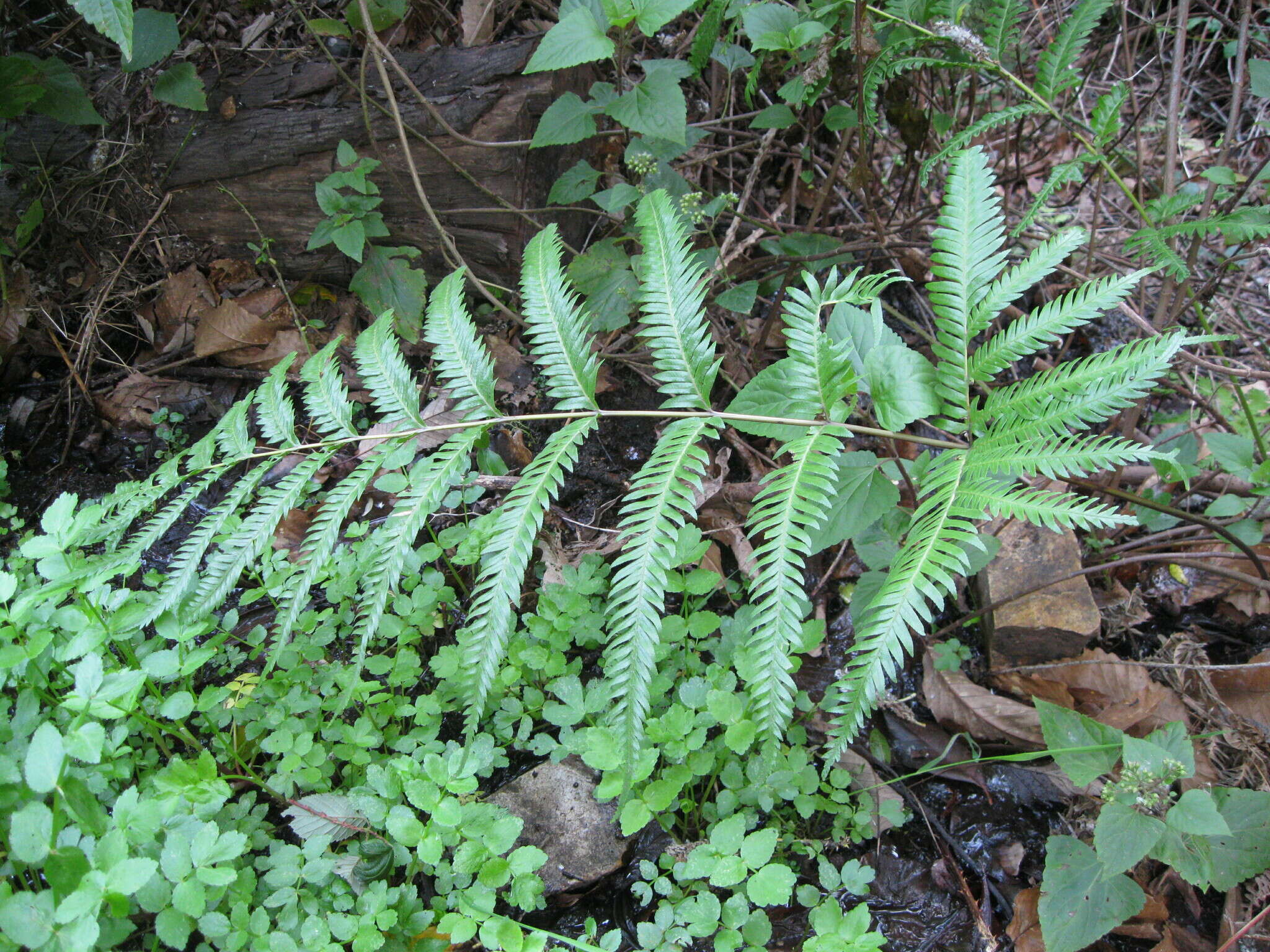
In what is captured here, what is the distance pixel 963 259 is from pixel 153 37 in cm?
289

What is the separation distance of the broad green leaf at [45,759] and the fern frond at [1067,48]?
299cm

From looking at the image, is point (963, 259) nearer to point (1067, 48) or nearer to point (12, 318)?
point (1067, 48)

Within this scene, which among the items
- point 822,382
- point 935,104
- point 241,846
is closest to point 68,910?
point 241,846

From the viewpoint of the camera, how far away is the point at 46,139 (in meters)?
3.12

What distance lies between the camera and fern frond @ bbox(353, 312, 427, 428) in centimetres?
176

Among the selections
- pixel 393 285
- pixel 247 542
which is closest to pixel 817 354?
pixel 247 542

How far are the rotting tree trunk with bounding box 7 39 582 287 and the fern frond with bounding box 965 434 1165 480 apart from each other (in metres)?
2.06

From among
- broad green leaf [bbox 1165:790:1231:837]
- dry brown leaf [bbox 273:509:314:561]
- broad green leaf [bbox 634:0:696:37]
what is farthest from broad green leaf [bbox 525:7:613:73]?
broad green leaf [bbox 1165:790:1231:837]

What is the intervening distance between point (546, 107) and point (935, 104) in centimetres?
165

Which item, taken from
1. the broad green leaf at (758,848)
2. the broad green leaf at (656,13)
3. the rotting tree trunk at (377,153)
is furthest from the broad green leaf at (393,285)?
the broad green leaf at (758,848)

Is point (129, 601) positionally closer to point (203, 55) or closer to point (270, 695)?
point (270, 695)

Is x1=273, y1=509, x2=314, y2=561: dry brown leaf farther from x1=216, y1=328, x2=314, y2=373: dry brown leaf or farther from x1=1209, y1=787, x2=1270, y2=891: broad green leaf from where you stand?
x1=1209, y1=787, x2=1270, y2=891: broad green leaf

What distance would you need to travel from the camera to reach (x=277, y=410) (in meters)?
1.83

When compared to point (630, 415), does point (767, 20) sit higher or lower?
higher
